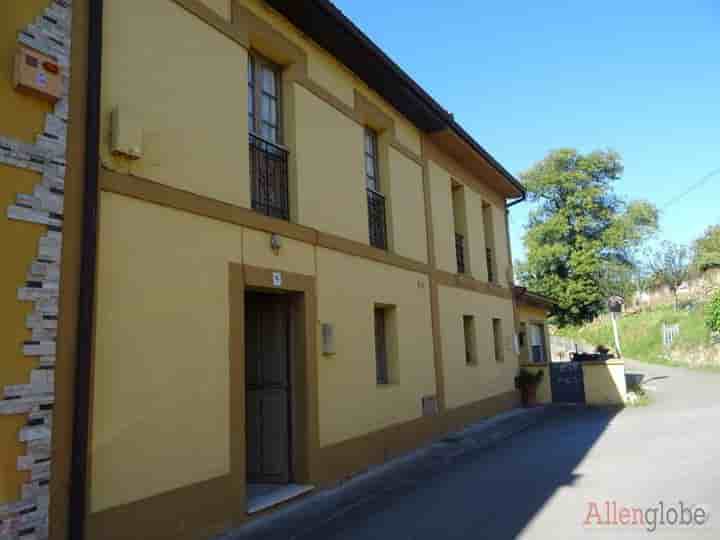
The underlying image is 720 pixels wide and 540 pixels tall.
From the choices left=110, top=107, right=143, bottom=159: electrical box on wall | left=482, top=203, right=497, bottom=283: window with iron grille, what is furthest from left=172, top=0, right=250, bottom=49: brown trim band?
left=482, top=203, right=497, bottom=283: window with iron grille

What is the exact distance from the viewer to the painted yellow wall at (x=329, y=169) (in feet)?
23.8

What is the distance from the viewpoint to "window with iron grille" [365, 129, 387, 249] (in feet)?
29.9

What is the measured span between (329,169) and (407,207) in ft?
8.74

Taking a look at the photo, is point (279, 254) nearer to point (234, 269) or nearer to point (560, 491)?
point (234, 269)

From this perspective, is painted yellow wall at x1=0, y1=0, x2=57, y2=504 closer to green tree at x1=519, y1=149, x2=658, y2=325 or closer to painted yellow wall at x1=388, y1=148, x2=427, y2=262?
painted yellow wall at x1=388, y1=148, x2=427, y2=262

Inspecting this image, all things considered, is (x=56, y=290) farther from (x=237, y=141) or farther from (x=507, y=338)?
(x=507, y=338)

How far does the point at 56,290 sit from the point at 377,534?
3.46 metres

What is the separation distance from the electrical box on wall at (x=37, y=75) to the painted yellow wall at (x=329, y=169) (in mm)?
3270

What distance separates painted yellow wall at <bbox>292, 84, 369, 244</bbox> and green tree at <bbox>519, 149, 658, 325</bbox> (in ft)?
61.1

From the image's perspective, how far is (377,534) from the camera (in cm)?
517

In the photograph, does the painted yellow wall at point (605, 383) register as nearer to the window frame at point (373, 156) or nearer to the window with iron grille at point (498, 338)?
the window with iron grille at point (498, 338)

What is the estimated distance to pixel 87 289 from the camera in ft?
13.8

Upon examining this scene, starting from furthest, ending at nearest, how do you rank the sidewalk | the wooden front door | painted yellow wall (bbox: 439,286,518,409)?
1. painted yellow wall (bbox: 439,286,518,409)
2. the wooden front door
3. the sidewalk

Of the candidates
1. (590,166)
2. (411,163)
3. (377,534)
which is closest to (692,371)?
(590,166)
